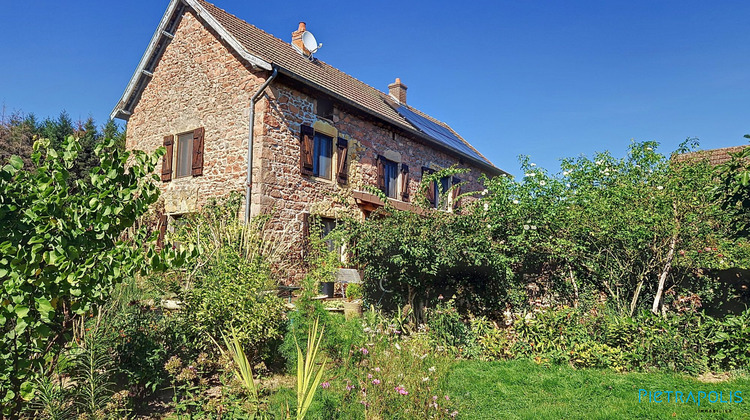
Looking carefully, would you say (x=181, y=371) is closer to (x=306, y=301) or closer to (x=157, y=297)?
(x=157, y=297)

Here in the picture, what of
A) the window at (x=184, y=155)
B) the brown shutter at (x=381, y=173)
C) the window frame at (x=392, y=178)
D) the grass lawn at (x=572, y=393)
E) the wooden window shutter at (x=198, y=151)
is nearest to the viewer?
the grass lawn at (x=572, y=393)

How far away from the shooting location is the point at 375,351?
5.60m

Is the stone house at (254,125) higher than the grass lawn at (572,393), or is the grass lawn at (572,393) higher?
the stone house at (254,125)

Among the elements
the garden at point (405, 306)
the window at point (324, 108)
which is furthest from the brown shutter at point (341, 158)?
the garden at point (405, 306)

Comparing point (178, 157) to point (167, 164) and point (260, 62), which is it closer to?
point (167, 164)

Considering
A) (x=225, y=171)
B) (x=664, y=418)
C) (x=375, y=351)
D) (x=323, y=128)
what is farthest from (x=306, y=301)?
(x=323, y=128)

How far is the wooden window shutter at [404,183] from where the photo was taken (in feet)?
48.5

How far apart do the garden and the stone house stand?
1030 millimetres

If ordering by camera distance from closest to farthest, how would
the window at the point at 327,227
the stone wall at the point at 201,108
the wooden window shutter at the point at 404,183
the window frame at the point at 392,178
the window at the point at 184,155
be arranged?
the stone wall at the point at 201,108 < the window at the point at 327,227 < the window at the point at 184,155 < the window frame at the point at 392,178 < the wooden window shutter at the point at 404,183

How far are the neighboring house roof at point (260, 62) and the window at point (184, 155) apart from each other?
2.38m

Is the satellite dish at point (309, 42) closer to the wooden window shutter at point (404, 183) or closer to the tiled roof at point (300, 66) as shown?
the tiled roof at point (300, 66)

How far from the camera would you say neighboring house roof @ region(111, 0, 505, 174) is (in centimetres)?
1127

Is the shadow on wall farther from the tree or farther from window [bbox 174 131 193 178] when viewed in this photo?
window [bbox 174 131 193 178]

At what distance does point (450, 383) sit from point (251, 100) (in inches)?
299
